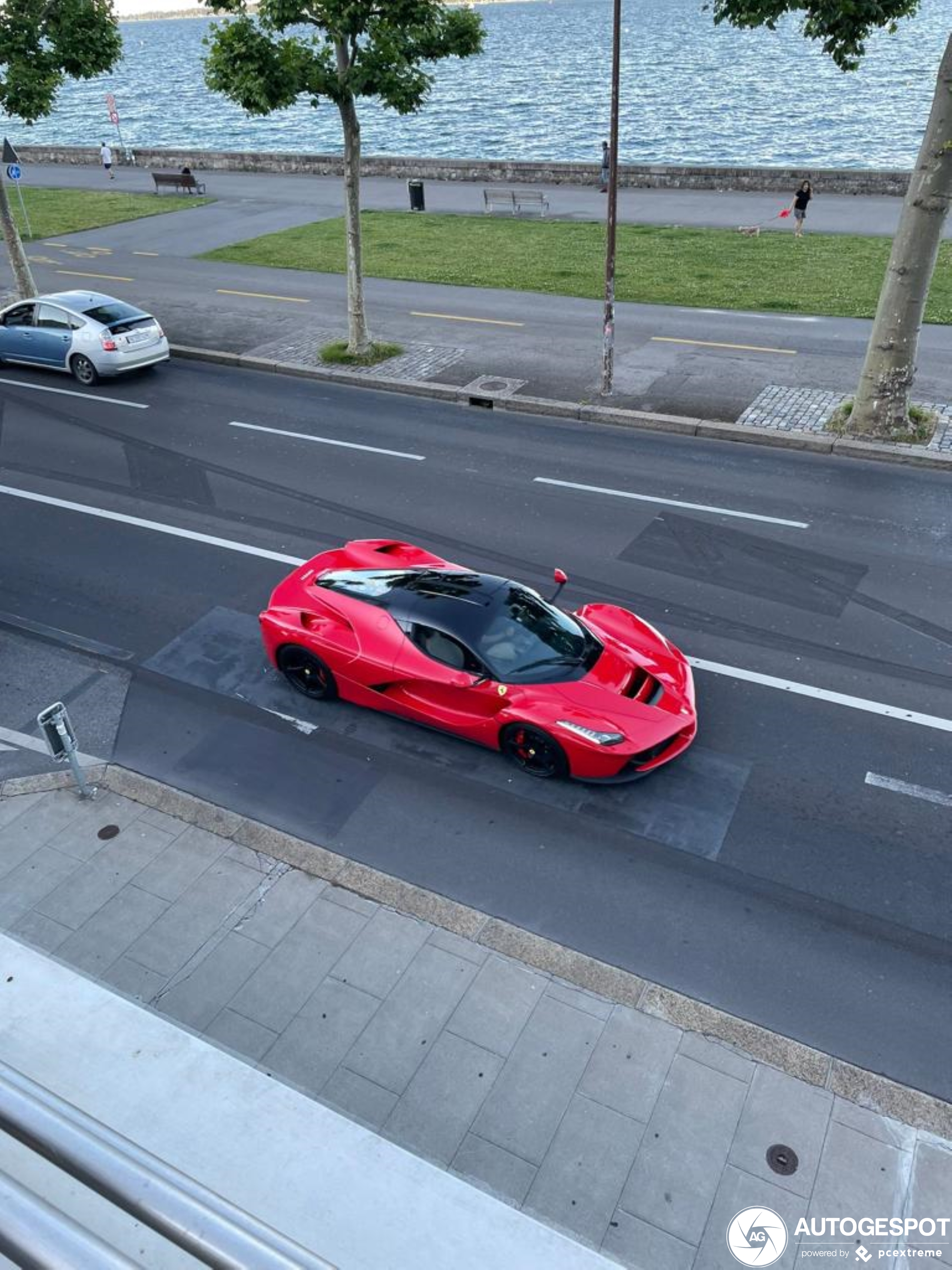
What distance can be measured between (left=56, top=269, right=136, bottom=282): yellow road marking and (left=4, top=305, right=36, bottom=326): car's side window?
704 cm

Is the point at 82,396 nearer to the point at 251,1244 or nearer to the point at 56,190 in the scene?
the point at 251,1244

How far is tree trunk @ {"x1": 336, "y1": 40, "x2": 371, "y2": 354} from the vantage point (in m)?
15.6

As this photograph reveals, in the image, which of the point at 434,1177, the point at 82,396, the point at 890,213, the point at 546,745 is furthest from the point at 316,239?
the point at 434,1177

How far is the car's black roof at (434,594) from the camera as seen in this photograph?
803 cm

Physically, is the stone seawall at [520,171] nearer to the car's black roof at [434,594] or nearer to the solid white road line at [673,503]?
the solid white road line at [673,503]

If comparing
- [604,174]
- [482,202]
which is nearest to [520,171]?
[482,202]

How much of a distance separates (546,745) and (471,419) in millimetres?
9452

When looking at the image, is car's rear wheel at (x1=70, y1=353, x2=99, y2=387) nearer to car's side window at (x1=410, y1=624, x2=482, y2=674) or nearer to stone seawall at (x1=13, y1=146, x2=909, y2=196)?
car's side window at (x1=410, y1=624, x2=482, y2=674)

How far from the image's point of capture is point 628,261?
78.0 feet


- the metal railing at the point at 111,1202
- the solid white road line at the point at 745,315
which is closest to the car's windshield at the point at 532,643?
the metal railing at the point at 111,1202

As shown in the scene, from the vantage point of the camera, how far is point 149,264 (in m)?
25.8

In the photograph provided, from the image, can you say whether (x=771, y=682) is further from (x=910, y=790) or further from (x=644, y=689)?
(x=644, y=689)

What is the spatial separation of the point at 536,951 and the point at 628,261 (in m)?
21.4

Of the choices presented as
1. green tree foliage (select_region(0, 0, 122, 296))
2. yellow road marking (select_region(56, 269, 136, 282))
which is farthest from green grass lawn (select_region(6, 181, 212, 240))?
green tree foliage (select_region(0, 0, 122, 296))
